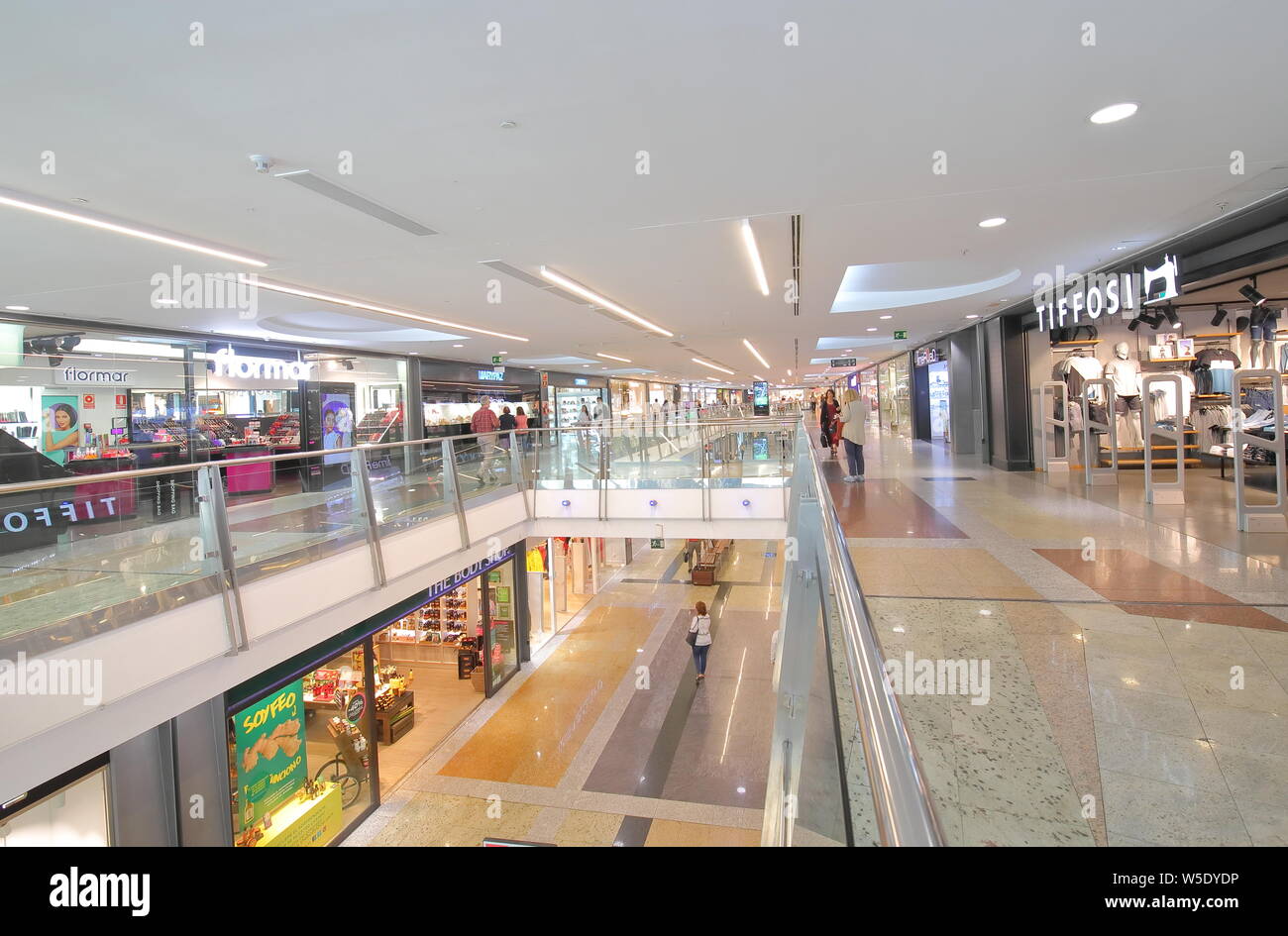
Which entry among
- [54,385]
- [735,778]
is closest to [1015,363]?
[735,778]

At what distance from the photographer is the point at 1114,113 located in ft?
13.0

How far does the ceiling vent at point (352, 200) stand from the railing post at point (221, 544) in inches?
83.2

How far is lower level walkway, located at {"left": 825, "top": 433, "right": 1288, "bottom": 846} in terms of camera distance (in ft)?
7.42

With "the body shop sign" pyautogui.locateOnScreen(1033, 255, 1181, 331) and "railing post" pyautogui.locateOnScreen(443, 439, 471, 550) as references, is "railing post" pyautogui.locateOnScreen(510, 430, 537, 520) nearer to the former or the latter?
"railing post" pyautogui.locateOnScreen(443, 439, 471, 550)

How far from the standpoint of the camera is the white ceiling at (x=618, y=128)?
2.94 metres

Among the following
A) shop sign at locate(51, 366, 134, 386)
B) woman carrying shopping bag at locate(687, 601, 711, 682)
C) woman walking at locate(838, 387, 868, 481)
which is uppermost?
shop sign at locate(51, 366, 134, 386)

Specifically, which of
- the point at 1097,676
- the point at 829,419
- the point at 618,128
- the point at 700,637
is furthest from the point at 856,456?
the point at 618,128

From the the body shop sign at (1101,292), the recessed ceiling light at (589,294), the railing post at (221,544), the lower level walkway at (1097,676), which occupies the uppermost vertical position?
the recessed ceiling light at (589,294)

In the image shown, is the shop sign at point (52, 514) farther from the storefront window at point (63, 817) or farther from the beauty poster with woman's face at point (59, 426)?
the beauty poster with woman's face at point (59, 426)

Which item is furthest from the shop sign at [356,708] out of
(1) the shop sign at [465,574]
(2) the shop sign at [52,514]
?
(2) the shop sign at [52,514]

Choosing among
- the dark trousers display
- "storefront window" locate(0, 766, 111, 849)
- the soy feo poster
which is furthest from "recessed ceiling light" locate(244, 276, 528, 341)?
the dark trousers display

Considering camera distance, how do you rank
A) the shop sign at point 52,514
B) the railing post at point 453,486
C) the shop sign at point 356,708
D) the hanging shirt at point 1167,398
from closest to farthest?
the shop sign at point 52,514 → the shop sign at point 356,708 → the railing post at point 453,486 → the hanging shirt at point 1167,398

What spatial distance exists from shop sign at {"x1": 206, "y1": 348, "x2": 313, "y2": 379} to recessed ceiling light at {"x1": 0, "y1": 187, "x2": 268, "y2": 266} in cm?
669

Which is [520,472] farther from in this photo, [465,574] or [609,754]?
[609,754]
